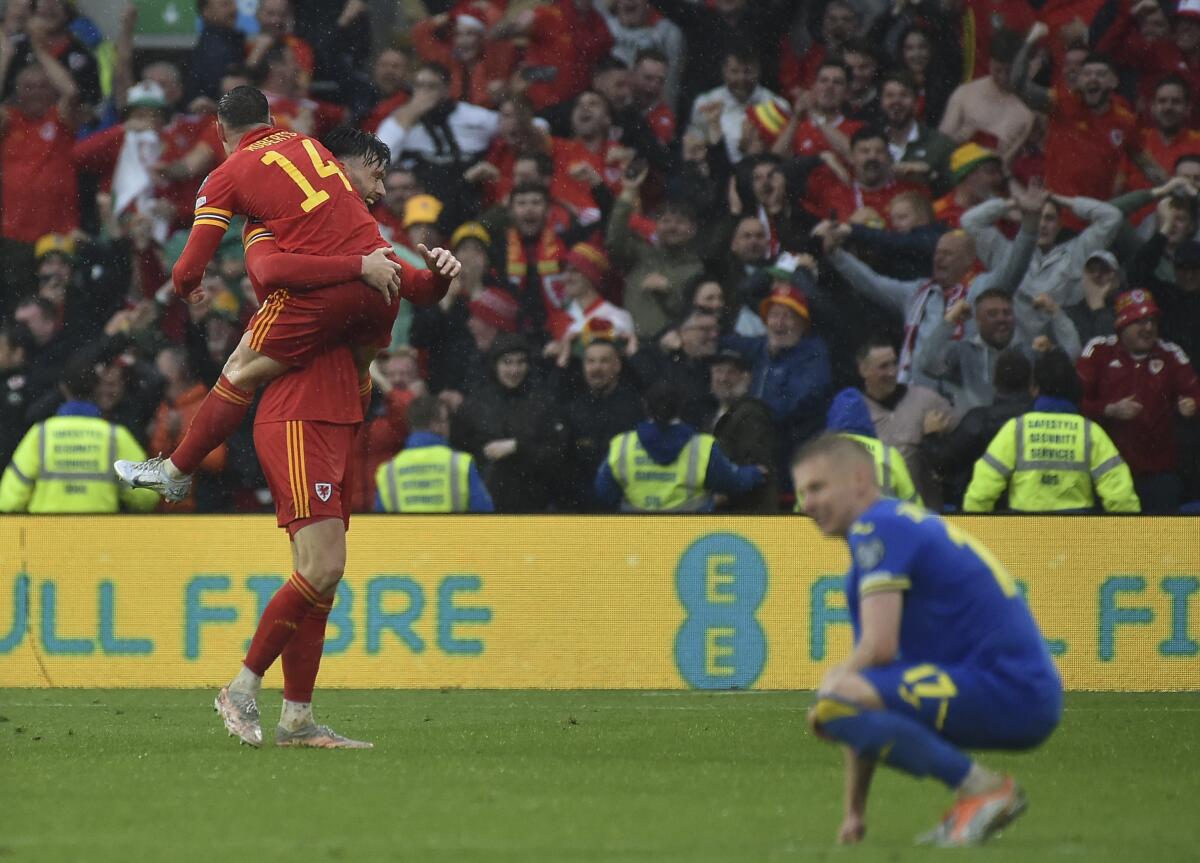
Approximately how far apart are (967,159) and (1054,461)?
287 cm

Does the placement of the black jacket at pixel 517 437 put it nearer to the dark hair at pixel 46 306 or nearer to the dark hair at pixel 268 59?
the dark hair at pixel 268 59

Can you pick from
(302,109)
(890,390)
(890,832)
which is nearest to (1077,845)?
(890,832)

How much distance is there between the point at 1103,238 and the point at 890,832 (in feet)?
26.8

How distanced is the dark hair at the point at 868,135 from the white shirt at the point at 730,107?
2.27ft

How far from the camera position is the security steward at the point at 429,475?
12172 mm

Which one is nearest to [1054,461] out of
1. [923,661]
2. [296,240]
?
[296,240]

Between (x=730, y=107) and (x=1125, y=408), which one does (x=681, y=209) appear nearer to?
(x=730, y=107)

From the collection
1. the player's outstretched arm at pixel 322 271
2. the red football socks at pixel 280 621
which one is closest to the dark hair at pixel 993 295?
the player's outstretched arm at pixel 322 271

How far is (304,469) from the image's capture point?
791 cm

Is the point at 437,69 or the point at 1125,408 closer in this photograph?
the point at 1125,408

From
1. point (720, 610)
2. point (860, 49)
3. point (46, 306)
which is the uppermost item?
point (860, 49)

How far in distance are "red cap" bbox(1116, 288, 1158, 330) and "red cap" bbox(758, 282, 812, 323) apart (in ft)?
6.56

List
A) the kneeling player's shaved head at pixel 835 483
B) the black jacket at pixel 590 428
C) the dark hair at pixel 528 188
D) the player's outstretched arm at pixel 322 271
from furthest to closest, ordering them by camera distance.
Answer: the dark hair at pixel 528 188, the black jacket at pixel 590 428, the player's outstretched arm at pixel 322 271, the kneeling player's shaved head at pixel 835 483

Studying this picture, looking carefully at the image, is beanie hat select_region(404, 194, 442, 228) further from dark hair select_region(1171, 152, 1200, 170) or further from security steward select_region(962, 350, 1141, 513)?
dark hair select_region(1171, 152, 1200, 170)
